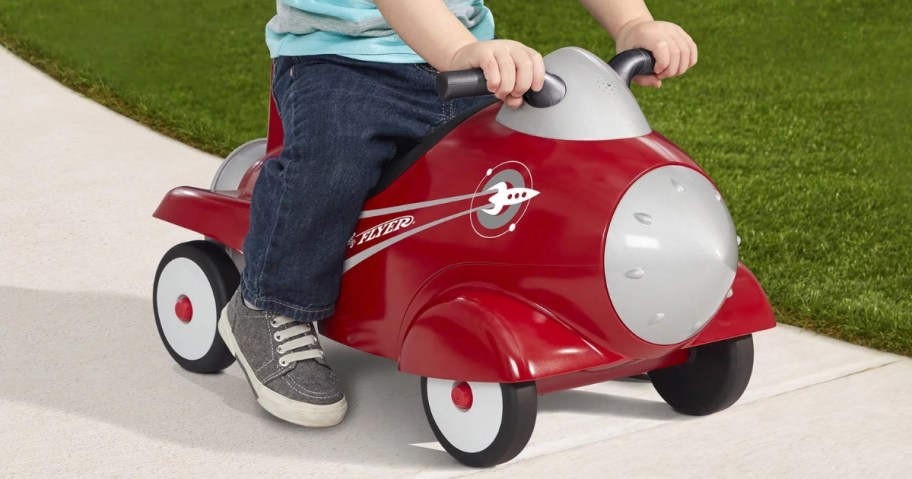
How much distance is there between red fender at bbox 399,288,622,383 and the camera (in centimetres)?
202

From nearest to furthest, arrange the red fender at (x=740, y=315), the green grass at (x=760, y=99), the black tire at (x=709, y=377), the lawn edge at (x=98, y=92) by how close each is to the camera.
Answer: the red fender at (x=740, y=315)
the black tire at (x=709, y=377)
the green grass at (x=760, y=99)
the lawn edge at (x=98, y=92)

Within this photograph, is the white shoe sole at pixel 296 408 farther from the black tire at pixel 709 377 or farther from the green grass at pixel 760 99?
the green grass at pixel 760 99

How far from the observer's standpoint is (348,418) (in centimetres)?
246

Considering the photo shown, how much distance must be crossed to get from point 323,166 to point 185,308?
1.89 ft

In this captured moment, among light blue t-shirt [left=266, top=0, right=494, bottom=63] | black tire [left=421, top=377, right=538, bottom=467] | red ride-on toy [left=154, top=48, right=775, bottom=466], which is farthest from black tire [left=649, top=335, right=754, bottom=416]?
light blue t-shirt [left=266, top=0, right=494, bottom=63]

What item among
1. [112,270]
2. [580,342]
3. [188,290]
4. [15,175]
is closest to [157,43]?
[15,175]

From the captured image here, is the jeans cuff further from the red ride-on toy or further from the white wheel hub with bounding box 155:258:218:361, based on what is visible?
the white wheel hub with bounding box 155:258:218:361

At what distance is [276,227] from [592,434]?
27.2 inches

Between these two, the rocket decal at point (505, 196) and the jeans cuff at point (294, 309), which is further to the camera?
the jeans cuff at point (294, 309)

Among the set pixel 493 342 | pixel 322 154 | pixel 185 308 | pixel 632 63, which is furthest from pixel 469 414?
pixel 185 308

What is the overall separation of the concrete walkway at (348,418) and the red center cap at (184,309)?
122mm

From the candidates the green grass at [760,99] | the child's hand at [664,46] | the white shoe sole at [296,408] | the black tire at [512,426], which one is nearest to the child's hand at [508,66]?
the child's hand at [664,46]

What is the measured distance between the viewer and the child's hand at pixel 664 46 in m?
2.28

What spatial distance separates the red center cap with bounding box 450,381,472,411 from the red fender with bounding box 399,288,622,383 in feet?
0.19
